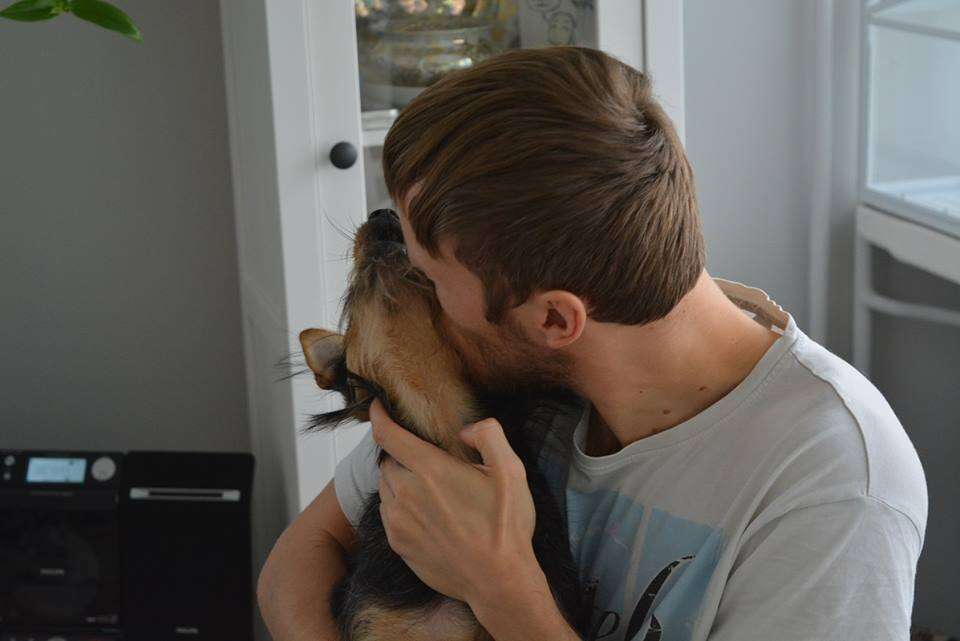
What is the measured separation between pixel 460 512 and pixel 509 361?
0.16 metres

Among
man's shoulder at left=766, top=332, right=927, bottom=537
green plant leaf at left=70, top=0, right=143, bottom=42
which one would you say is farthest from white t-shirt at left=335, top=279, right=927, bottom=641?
green plant leaf at left=70, top=0, right=143, bottom=42

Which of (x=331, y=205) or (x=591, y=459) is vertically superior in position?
(x=331, y=205)

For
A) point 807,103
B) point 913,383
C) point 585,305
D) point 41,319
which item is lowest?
point 913,383

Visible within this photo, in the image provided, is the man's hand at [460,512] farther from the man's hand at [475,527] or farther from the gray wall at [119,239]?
the gray wall at [119,239]

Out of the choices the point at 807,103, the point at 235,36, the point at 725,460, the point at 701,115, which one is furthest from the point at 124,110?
the point at 725,460

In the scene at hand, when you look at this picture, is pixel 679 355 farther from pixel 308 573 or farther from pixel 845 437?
pixel 308 573

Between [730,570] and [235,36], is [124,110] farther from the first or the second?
[730,570]

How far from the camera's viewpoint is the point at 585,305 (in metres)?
0.97

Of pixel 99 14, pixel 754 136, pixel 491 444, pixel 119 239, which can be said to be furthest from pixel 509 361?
pixel 119 239

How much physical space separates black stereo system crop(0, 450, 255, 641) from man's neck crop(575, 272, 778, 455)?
50.4 inches

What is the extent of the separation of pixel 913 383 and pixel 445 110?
182 centimetres

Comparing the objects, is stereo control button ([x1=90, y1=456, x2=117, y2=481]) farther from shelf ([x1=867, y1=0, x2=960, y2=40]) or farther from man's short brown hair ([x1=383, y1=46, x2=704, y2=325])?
shelf ([x1=867, y1=0, x2=960, y2=40])

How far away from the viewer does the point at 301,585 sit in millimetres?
1303

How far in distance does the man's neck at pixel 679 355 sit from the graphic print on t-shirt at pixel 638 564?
0.10 m
